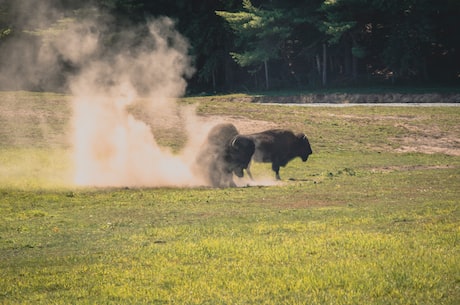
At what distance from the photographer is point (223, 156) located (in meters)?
27.2

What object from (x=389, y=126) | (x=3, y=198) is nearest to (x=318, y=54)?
(x=389, y=126)

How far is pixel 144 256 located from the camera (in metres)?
14.2

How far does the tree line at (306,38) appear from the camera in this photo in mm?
58062

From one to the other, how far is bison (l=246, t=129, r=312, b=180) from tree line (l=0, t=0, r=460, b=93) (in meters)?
25.7

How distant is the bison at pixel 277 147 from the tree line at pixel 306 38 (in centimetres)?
2571

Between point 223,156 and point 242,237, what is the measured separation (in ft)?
37.4

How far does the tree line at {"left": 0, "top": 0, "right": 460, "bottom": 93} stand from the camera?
58.1 metres

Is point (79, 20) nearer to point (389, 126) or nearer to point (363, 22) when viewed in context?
point (389, 126)

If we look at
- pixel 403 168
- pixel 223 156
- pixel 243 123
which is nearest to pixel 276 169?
pixel 223 156

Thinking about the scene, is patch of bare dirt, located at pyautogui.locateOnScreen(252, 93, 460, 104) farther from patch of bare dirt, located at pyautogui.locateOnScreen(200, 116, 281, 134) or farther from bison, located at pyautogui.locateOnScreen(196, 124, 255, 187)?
bison, located at pyautogui.locateOnScreen(196, 124, 255, 187)

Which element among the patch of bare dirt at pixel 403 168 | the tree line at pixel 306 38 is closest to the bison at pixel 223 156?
the patch of bare dirt at pixel 403 168

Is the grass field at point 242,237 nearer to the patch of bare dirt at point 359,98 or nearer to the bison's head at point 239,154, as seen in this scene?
the bison's head at point 239,154

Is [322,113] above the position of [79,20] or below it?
below

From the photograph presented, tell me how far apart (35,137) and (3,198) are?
16.0 metres
